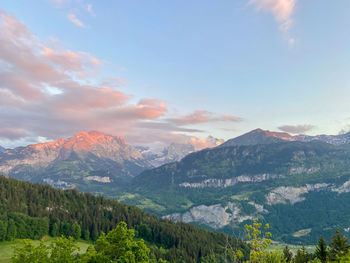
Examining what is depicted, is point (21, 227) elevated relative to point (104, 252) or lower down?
lower down

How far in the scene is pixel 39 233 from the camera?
623 feet

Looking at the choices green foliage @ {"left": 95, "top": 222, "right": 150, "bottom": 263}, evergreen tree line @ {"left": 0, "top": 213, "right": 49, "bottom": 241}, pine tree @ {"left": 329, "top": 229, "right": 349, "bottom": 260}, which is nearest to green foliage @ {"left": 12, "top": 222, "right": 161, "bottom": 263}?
green foliage @ {"left": 95, "top": 222, "right": 150, "bottom": 263}

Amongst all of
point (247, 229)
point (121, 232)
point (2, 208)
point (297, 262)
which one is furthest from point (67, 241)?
point (2, 208)

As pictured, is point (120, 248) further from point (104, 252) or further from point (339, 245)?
point (339, 245)

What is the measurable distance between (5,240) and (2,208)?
4577 centimetres

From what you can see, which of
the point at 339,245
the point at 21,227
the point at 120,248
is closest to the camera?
the point at 120,248

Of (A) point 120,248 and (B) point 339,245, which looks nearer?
(A) point 120,248

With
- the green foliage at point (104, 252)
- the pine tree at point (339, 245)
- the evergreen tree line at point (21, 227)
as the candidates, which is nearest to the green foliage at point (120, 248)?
the green foliage at point (104, 252)

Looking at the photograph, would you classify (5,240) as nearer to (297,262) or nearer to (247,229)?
(297,262)

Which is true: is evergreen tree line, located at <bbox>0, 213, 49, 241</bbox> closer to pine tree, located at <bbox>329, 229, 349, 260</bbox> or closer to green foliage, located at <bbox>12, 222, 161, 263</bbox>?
green foliage, located at <bbox>12, 222, 161, 263</bbox>

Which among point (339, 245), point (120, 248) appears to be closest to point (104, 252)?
point (120, 248)

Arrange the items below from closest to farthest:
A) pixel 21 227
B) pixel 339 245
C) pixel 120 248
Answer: pixel 120 248 < pixel 339 245 < pixel 21 227

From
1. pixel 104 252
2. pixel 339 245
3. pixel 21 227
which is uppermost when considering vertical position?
pixel 104 252

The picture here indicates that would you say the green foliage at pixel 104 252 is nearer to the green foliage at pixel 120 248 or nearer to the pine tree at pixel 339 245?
the green foliage at pixel 120 248
